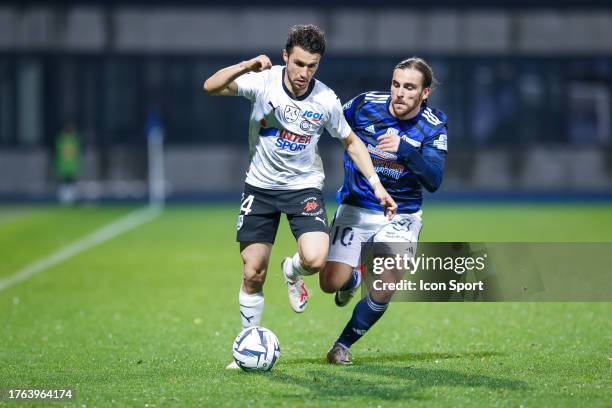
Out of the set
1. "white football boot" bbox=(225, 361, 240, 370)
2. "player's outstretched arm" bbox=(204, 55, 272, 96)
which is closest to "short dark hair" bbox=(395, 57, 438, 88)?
"player's outstretched arm" bbox=(204, 55, 272, 96)

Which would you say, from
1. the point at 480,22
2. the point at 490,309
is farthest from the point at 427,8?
the point at 490,309

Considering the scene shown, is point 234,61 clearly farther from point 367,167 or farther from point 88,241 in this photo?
point 367,167

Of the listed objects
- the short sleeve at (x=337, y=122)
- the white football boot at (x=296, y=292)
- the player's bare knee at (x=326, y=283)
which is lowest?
the white football boot at (x=296, y=292)

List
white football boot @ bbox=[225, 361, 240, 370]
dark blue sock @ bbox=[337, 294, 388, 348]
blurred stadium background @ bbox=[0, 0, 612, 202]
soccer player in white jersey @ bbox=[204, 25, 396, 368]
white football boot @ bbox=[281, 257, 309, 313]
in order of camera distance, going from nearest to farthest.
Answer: soccer player in white jersey @ bbox=[204, 25, 396, 368], white football boot @ bbox=[225, 361, 240, 370], dark blue sock @ bbox=[337, 294, 388, 348], white football boot @ bbox=[281, 257, 309, 313], blurred stadium background @ bbox=[0, 0, 612, 202]

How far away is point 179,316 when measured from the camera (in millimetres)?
11055

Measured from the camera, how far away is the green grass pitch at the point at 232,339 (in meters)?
7.09

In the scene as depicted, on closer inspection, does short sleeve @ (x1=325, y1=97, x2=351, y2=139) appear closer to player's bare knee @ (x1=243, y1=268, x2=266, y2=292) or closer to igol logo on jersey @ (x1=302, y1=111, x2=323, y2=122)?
igol logo on jersey @ (x1=302, y1=111, x2=323, y2=122)

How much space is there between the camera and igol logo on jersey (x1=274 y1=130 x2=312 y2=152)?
7.92 metres

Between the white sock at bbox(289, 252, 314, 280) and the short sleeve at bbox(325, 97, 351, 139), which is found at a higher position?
the short sleeve at bbox(325, 97, 351, 139)

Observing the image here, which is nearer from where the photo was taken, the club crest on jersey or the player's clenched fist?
the player's clenched fist

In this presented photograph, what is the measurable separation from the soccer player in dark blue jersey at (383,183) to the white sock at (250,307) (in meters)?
0.57

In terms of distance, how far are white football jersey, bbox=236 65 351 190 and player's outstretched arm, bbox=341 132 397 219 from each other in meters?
0.08

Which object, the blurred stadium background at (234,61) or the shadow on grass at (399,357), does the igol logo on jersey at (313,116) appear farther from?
the blurred stadium background at (234,61)

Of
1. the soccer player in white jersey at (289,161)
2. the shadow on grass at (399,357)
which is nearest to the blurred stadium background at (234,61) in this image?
the shadow on grass at (399,357)
